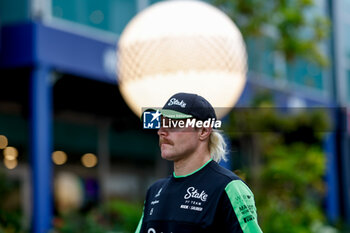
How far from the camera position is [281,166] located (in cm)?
1417

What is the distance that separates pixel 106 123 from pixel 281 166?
4979 mm

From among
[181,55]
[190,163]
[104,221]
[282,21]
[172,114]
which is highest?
[282,21]

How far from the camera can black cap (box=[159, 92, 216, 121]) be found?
3.12 meters

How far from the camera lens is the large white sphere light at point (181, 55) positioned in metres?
6.44

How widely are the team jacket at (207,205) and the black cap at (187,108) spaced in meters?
0.24

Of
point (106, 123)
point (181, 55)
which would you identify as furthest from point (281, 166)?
point (181, 55)

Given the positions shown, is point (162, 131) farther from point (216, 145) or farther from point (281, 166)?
point (281, 166)

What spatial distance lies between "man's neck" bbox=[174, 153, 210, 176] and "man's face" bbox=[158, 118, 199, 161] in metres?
0.05

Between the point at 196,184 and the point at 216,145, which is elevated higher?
the point at 216,145

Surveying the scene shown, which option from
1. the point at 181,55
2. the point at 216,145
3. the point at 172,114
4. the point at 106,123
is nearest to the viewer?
the point at 172,114

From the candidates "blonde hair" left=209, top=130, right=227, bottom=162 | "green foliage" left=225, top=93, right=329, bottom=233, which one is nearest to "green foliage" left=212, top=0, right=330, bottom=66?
"green foliage" left=225, top=93, right=329, bottom=233


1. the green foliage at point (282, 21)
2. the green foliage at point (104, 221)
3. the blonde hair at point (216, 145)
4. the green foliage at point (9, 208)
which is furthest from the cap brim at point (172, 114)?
the green foliage at point (282, 21)

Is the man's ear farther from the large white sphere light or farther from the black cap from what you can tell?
the large white sphere light

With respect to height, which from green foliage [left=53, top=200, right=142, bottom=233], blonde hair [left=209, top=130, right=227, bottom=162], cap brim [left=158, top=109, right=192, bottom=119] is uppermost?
cap brim [left=158, top=109, right=192, bottom=119]
